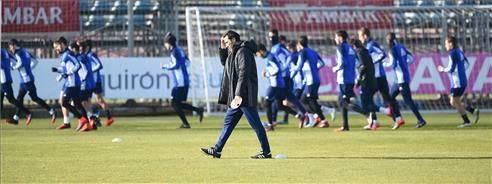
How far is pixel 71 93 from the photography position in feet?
83.9

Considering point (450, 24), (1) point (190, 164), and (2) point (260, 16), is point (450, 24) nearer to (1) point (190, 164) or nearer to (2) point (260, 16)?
(2) point (260, 16)

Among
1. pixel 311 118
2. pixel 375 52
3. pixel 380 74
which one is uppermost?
pixel 375 52

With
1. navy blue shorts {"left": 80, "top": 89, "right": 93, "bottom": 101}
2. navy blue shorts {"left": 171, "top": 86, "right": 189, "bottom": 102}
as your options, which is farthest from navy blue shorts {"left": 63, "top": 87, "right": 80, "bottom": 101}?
navy blue shorts {"left": 171, "top": 86, "right": 189, "bottom": 102}

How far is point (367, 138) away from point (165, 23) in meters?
14.7

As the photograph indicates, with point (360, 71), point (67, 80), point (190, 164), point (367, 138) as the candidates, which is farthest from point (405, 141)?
point (67, 80)

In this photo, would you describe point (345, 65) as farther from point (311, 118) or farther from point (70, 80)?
point (70, 80)

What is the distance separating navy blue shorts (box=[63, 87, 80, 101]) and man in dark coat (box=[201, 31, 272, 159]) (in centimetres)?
931

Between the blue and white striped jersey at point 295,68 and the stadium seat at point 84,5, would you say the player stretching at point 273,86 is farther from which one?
the stadium seat at point 84,5

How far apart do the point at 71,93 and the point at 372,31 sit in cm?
1318

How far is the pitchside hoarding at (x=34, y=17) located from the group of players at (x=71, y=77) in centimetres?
557

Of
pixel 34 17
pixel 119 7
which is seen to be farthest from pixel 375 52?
pixel 34 17

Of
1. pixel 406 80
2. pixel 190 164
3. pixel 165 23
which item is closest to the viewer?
pixel 190 164

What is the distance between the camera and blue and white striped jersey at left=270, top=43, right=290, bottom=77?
84.7 feet

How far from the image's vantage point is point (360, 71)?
→ 2422cm
